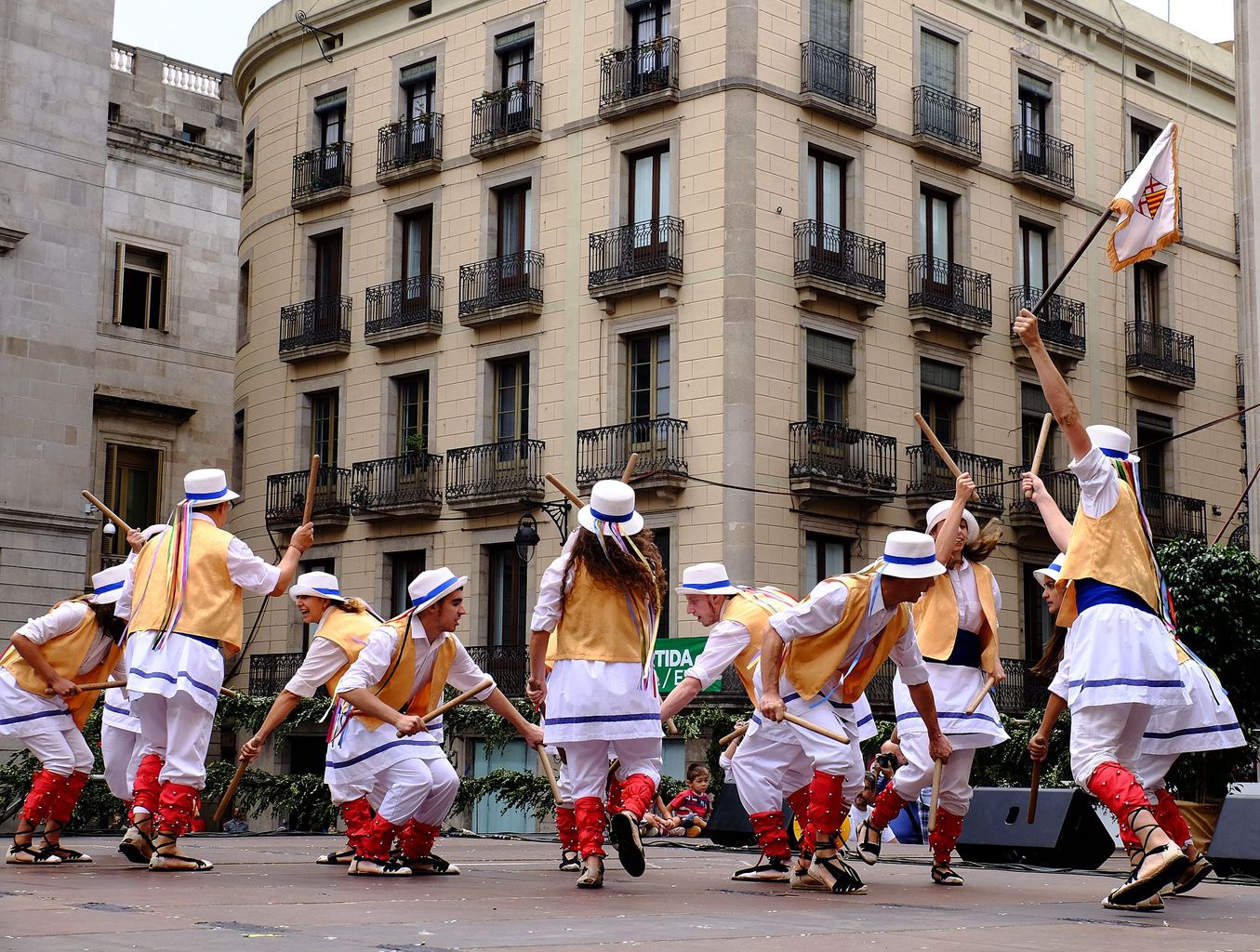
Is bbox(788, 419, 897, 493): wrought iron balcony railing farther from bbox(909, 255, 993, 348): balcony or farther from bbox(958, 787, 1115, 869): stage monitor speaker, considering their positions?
bbox(958, 787, 1115, 869): stage monitor speaker

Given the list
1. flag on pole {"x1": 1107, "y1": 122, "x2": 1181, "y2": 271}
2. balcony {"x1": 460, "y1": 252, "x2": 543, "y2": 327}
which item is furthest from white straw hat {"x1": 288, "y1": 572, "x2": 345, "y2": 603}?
balcony {"x1": 460, "y1": 252, "x2": 543, "y2": 327}

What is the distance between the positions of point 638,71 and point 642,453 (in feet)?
22.1

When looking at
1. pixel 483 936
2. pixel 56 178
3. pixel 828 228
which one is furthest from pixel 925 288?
pixel 483 936

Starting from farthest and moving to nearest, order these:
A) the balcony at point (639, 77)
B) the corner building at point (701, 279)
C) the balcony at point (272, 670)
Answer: the balcony at point (272, 670) < the balcony at point (639, 77) < the corner building at point (701, 279)

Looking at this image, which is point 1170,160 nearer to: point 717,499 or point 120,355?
point 717,499

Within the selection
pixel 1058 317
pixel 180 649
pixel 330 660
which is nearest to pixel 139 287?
pixel 1058 317

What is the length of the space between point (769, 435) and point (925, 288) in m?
4.76

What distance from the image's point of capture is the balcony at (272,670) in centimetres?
3469

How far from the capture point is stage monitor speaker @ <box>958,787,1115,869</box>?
1214 centimetres

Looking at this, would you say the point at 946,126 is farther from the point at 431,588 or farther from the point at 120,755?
the point at 120,755

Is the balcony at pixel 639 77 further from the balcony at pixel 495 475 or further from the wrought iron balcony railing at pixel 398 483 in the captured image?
the wrought iron balcony railing at pixel 398 483

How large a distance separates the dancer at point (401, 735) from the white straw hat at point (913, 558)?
8.58 feet

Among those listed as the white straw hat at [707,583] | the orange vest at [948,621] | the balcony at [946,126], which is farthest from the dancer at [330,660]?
the balcony at [946,126]

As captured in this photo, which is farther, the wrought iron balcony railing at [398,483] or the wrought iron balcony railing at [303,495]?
the wrought iron balcony railing at [303,495]
